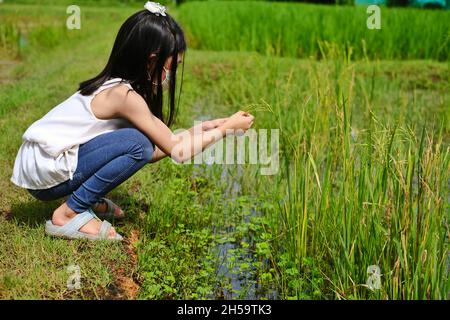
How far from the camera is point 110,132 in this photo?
2.35m

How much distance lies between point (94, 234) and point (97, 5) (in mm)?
13179

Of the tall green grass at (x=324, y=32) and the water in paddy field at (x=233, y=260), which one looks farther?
the tall green grass at (x=324, y=32)

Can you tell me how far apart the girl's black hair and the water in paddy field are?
67 centimetres

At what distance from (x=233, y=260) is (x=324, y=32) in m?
5.00

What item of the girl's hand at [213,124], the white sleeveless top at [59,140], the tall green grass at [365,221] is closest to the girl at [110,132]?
the white sleeveless top at [59,140]

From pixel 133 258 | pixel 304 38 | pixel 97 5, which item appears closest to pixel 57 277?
pixel 133 258

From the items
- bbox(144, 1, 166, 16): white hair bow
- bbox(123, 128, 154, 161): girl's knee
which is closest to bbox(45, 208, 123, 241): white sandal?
bbox(123, 128, 154, 161): girl's knee

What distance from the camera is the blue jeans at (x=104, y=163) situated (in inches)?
91.4

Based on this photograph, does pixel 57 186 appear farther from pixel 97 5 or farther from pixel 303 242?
pixel 97 5

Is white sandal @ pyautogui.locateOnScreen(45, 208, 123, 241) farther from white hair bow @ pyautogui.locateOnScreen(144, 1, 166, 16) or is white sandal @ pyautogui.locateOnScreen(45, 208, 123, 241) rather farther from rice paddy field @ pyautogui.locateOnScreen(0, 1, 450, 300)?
white hair bow @ pyautogui.locateOnScreen(144, 1, 166, 16)

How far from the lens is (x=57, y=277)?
206cm

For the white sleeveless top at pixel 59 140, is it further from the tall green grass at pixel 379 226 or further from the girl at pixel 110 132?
the tall green grass at pixel 379 226

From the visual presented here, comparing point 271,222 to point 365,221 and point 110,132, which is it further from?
point 110,132

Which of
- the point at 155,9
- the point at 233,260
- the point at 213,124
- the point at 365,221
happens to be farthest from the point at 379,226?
the point at 155,9
